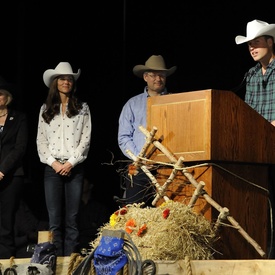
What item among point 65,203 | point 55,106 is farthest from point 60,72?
point 65,203

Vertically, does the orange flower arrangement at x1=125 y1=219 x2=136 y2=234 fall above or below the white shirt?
below

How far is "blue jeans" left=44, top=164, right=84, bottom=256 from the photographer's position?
308 inches

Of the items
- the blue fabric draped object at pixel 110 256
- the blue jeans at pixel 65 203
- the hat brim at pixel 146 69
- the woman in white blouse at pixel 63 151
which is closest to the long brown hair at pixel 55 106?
the woman in white blouse at pixel 63 151

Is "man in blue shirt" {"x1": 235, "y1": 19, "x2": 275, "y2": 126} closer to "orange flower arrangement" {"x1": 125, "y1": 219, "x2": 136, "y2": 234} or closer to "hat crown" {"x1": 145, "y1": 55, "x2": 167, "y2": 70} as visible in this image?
"orange flower arrangement" {"x1": 125, "y1": 219, "x2": 136, "y2": 234}

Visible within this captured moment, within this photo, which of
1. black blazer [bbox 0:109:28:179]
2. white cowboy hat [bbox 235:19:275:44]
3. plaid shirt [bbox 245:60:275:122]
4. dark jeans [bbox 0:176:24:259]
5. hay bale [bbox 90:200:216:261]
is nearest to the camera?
hay bale [bbox 90:200:216:261]

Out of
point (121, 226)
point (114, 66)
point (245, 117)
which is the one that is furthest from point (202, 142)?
point (114, 66)

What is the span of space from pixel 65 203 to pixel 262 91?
7.71 feet

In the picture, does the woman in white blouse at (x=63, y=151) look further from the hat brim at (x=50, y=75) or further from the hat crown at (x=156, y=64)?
the hat crown at (x=156, y=64)

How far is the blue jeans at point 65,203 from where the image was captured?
7.81m

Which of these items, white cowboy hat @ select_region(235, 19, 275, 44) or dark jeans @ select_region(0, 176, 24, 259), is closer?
white cowboy hat @ select_region(235, 19, 275, 44)

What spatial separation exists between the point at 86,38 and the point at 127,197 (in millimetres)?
3256

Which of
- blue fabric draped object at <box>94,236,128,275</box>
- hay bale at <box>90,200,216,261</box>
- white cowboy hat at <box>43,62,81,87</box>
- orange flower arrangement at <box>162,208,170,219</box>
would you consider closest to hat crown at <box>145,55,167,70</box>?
white cowboy hat at <box>43,62,81,87</box>

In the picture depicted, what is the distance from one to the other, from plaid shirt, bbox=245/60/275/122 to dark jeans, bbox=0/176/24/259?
2.50 meters

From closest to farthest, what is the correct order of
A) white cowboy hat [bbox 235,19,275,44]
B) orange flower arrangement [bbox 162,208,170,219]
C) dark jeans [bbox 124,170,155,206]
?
orange flower arrangement [bbox 162,208,170,219] → white cowboy hat [bbox 235,19,275,44] → dark jeans [bbox 124,170,155,206]
